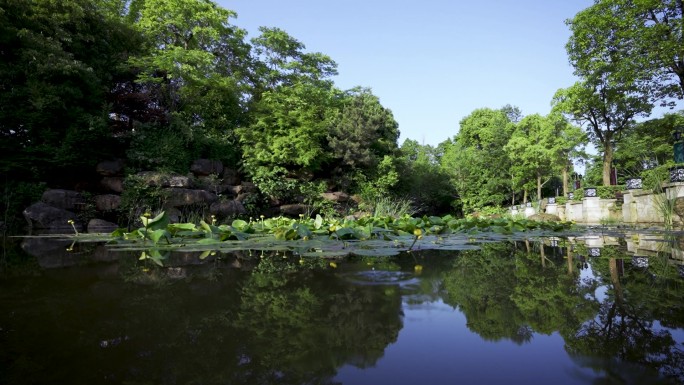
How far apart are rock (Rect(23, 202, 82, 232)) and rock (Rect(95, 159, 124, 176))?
1.93m

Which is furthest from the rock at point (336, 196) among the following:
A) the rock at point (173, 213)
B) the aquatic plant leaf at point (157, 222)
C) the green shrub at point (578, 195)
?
the aquatic plant leaf at point (157, 222)

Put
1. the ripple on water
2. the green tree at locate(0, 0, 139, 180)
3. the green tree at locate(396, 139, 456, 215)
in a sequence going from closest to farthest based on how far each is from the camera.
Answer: the ripple on water, the green tree at locate(0, 0, 139, 180), the green tree at locate(396, 139, 456, 215)

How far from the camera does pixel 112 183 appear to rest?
10.1 m

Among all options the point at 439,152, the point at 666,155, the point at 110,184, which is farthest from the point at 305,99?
the point at 439,152

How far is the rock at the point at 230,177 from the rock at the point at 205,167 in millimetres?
504

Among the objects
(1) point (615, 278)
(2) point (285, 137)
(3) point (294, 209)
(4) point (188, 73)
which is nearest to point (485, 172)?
(3) point (294, 209)

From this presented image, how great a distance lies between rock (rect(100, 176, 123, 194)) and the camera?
397 inches

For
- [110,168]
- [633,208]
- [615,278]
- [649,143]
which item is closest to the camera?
[615,278]

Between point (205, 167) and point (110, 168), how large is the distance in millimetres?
2755

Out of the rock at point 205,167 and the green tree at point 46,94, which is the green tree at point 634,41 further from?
the green tree at point 46,94

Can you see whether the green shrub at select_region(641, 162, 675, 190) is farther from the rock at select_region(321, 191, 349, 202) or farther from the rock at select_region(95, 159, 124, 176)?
the rock at select_region(95, 159, 124, 176)

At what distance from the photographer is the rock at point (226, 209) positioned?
10.4 metres

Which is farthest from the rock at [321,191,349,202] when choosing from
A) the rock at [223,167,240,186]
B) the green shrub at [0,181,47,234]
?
the green shrub at [0,181,47,234]

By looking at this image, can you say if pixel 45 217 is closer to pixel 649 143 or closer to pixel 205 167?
pixel 205 167
